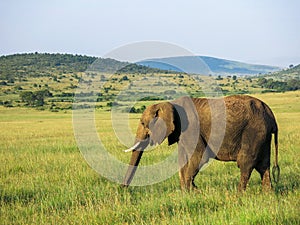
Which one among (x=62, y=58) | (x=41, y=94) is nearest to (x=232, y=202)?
(x=41, y=94)

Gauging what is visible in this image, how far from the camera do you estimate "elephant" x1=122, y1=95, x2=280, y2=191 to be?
8.18m

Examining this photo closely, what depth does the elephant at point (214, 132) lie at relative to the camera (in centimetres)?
818

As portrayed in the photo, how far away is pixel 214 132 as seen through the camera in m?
8.52

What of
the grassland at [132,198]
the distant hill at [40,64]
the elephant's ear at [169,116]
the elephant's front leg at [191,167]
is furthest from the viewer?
the distant hill at [40,64]

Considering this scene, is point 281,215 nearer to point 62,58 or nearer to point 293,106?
point 293,106

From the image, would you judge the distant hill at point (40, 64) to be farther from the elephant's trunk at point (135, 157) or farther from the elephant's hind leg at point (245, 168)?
the elephant's hind leg at point (245, 168)

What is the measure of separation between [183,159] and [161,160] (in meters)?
3.95

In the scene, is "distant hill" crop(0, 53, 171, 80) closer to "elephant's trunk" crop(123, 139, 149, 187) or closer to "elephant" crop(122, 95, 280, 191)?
"elephant's trunk" crop(123, 139, 149, 187)

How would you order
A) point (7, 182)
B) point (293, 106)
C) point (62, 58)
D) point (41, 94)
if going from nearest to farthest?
point (7, 182) → point (293, 106) → point (41, 94) → point (62, 58)

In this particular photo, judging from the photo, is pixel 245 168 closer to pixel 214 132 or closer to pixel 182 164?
pixel 214 132

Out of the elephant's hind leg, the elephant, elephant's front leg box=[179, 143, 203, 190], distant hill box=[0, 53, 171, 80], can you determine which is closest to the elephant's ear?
the elephant

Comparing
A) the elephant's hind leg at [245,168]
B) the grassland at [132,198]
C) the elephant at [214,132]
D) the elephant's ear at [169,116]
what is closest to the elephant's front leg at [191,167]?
the elephant at [214,132]

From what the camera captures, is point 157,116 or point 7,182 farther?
point 7,182

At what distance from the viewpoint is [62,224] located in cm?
636
